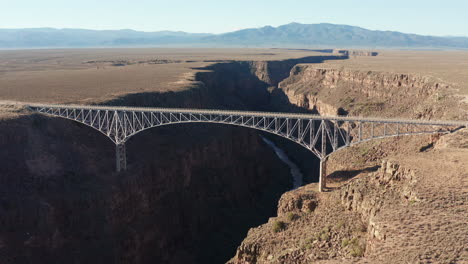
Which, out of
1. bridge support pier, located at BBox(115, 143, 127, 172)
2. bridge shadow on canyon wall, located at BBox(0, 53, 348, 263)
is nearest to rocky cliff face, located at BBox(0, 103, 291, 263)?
bridge shadow on canyon wall, located at BBox(0, 53, 348, 263)

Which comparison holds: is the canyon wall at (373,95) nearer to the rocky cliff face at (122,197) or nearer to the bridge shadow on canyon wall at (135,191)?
the bridge shadow on canyon wall at (135,191)

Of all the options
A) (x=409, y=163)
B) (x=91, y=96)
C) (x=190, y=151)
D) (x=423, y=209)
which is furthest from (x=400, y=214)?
(x=91, y=96)

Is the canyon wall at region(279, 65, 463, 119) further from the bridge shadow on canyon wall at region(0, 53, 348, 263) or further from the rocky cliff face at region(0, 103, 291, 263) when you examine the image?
the rocky cliff face at region(0, 103, 291, 263)

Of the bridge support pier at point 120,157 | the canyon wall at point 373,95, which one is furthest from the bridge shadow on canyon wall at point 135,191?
the canyon wall at point 373,95

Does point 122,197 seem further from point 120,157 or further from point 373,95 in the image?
point 373,95

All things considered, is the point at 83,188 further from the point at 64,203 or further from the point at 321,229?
the point at 321,229

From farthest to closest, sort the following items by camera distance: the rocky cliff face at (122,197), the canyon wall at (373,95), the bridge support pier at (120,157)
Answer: the canyon wall at (373,95), the bridge support pier at (120,157), the rocky cliff face at (122,197)
